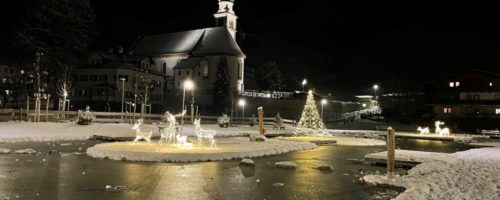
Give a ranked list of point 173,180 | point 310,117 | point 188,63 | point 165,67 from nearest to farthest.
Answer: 1. point 173,180
2. point 310,117
3. point 188,63
4. point 165,67

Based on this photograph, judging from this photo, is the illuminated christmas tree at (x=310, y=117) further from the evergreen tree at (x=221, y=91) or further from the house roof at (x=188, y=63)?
the house roof at (x=188, y=63)

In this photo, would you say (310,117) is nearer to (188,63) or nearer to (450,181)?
(450,181)

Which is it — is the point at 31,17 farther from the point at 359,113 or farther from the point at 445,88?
the point at 445,88

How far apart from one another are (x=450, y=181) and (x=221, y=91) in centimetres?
5674

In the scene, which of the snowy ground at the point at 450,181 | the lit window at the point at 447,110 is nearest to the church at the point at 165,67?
the lit window at the point at 447,110

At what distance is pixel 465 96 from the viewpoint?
62.2 metres

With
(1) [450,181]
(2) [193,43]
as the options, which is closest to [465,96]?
(2) [193,43]

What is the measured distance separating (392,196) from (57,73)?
5177cm

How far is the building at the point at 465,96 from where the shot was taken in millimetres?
59969

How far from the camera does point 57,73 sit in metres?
54.9

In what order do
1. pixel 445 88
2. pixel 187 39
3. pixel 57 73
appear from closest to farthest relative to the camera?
pixel 57 73, pixel 445 88, pixel 187 39

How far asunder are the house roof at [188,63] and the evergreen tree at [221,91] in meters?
8.90

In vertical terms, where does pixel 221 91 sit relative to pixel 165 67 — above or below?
below

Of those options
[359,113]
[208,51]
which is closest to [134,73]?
[208,51]
